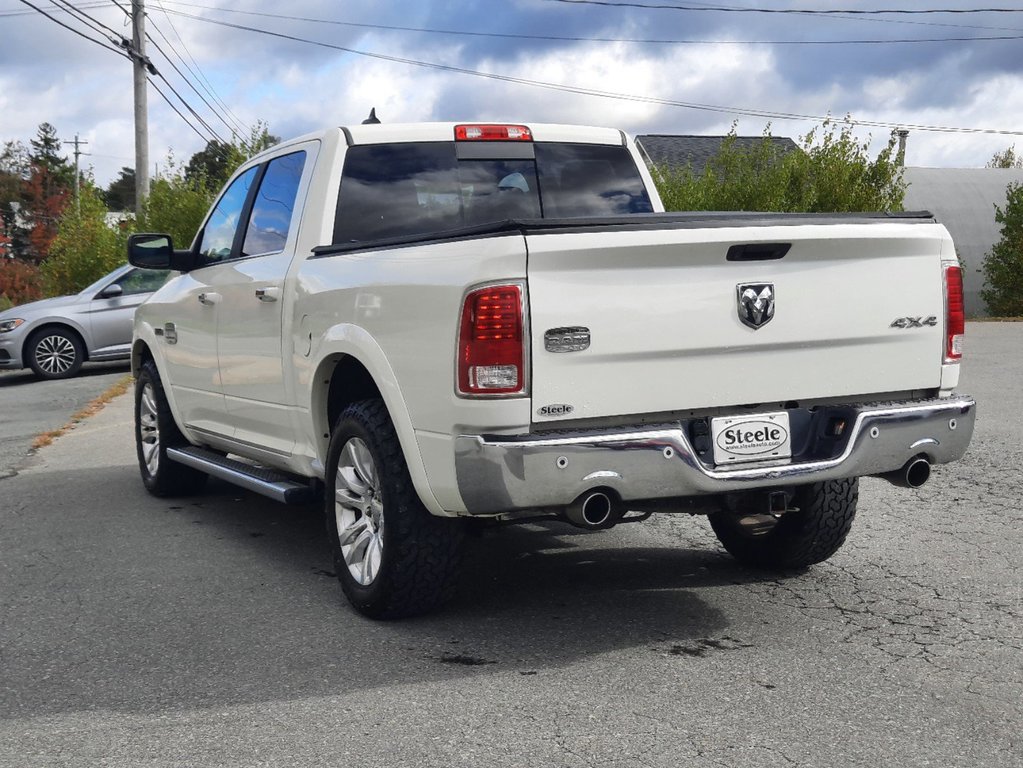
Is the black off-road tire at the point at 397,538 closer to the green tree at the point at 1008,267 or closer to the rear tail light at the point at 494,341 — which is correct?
the rear tail light at the point at 494,341

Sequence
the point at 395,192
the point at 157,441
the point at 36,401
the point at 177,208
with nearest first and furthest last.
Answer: the point at 395,192
the point at 157,441
the point at 36,401
the point at 177,208

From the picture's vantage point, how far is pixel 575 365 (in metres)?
4.22

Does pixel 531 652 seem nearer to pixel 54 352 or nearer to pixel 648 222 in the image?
pixel 648 222

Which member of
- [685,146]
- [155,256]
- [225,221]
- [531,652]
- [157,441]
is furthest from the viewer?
[685,146]

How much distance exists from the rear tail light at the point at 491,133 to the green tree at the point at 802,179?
23.0m

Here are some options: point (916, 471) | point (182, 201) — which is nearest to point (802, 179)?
point (182, 201)

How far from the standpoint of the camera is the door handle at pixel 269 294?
18.9ft

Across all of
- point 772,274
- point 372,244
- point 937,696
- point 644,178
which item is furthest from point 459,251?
point 644,178

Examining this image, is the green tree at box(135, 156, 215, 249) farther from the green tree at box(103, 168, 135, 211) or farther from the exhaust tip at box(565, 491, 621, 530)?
the green tree at box(103, 168, 135, 211)

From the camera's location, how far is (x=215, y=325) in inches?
262

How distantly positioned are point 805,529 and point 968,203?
36.7 m

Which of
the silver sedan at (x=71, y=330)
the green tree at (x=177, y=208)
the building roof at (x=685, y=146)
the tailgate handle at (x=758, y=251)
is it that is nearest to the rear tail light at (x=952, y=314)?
the tailgate handle at (x=758, y=251)

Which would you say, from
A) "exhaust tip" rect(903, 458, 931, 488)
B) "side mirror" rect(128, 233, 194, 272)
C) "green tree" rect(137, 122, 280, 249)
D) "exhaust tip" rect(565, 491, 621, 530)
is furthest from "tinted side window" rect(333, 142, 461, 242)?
"green tree" rect(137, 122, 280, 249)

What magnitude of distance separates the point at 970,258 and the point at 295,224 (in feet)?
114
